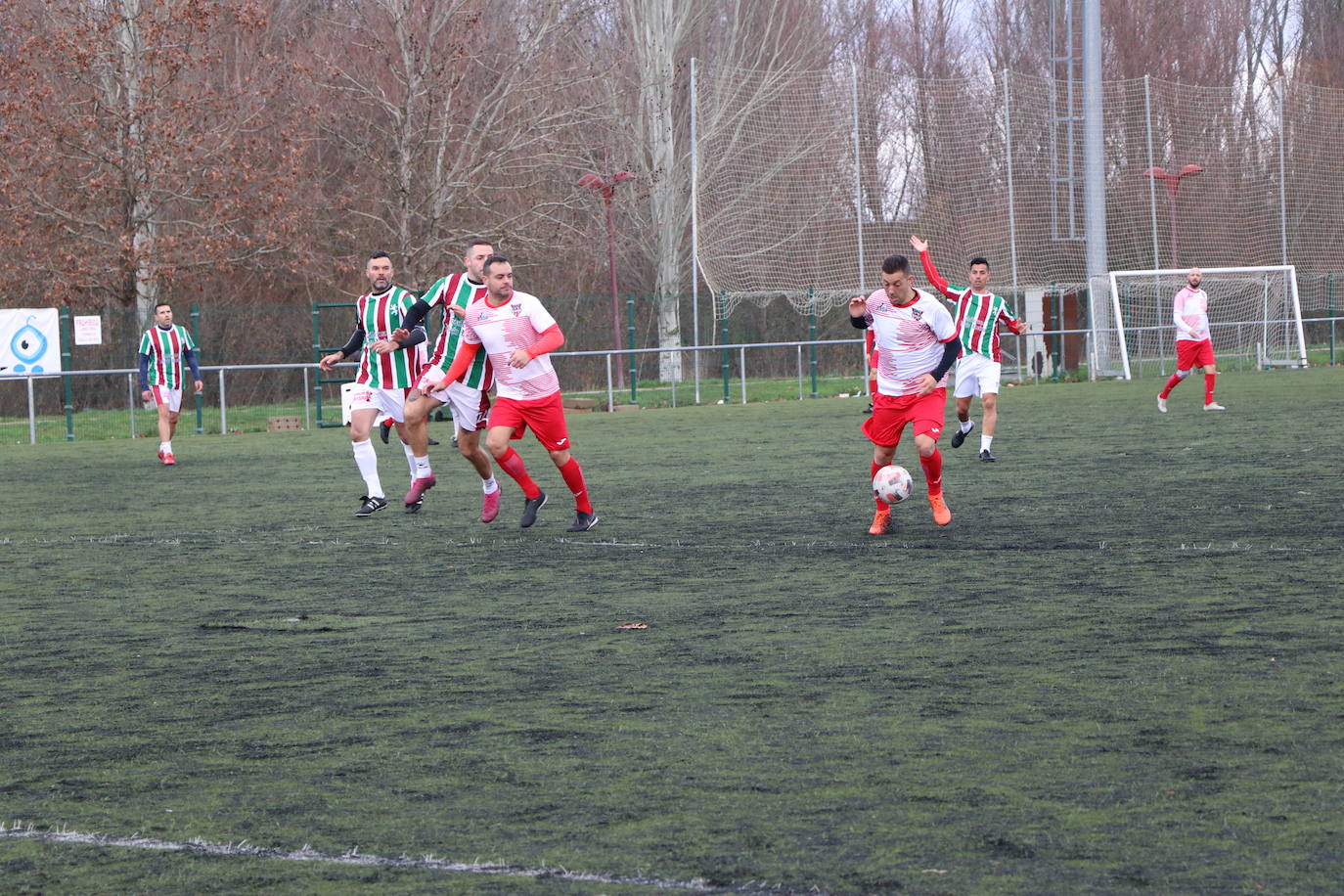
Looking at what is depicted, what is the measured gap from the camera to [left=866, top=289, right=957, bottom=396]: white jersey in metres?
9.95

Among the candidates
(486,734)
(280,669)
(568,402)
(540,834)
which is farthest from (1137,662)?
(568,402)

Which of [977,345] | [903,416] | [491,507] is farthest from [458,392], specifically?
[977,345]

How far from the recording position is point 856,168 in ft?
108

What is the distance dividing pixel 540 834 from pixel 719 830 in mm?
429

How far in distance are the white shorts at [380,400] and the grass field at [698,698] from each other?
1.03 m

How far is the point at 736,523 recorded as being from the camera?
1091 cm

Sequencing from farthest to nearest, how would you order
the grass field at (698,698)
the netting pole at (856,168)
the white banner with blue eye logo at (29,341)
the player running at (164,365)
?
the netting pole at (856,168), the white banner with blue eye logo at (29,341), the player running at (164,365), the grass field at (698,698)

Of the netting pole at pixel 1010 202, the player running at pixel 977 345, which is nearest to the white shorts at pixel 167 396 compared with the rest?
the player running at pixel 977 345

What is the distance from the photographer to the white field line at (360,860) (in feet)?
12.2

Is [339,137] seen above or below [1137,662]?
above

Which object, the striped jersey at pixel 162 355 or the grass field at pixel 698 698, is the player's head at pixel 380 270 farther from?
the striped jersey at pixel 162 355

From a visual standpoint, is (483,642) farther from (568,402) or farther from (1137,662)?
(568,402)

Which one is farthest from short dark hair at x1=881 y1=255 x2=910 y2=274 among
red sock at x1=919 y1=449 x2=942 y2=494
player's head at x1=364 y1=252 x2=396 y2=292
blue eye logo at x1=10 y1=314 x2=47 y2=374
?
blue eye logo at x1=10 y1=314 x2=47 y2=374

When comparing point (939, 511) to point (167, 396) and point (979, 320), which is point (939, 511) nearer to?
point (979, 320)
